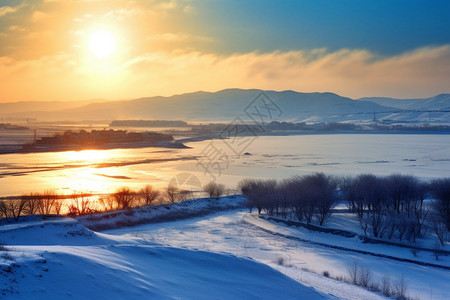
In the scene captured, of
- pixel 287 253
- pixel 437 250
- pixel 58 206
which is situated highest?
pixel 58 206

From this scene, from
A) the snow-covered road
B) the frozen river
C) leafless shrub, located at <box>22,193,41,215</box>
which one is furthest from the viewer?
the frozen river

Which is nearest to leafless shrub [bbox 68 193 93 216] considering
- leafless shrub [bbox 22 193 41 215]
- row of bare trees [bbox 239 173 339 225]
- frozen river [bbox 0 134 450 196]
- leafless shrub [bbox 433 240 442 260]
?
leafless shrub [bbox 22 193 41 215]

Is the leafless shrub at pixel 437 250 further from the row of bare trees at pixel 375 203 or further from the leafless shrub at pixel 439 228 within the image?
the row of bare trees at pixel 375 203

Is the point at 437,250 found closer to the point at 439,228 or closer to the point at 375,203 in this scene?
the point at 439,228

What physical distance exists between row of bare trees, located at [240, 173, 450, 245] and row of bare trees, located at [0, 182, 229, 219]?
522 centimetres

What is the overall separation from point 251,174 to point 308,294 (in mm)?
31099

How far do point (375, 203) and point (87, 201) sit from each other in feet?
60.3

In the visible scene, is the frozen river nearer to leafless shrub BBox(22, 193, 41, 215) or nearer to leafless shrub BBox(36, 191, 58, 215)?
leafless shrub BBox(36, 191, 58, 215)

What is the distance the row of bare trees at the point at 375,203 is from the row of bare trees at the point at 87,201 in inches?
205

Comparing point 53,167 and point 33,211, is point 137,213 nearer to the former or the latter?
point 33,211

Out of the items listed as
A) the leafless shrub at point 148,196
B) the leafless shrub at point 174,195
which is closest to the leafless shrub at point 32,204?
the leafless shrub at point 148,196

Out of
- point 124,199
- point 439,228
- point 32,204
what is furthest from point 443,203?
point 32,204

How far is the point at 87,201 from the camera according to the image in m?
26.6

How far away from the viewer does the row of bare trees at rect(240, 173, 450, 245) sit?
20266 millimetres
